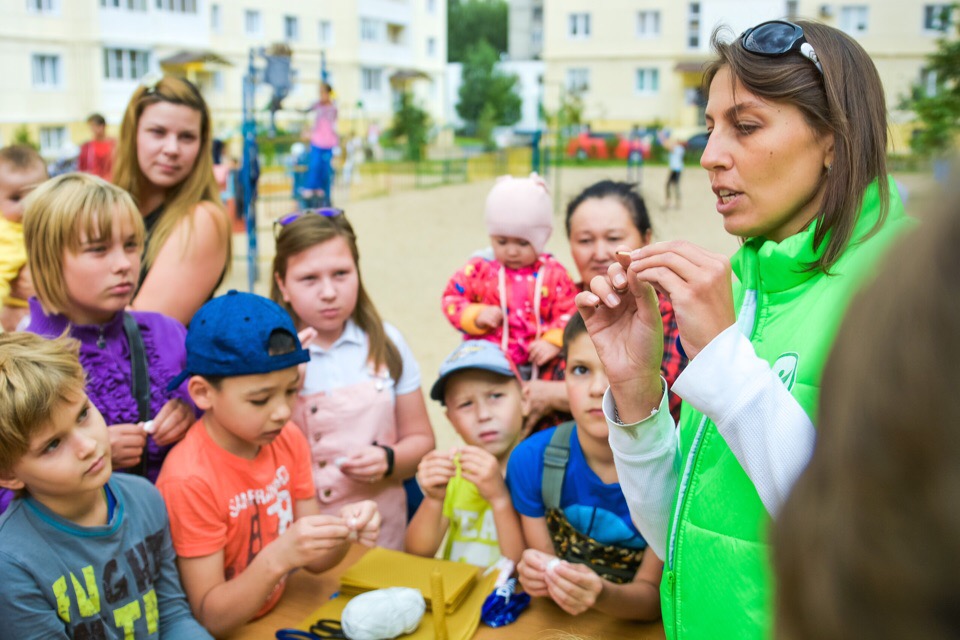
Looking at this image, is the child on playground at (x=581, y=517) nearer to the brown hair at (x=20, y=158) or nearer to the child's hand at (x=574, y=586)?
the child's hand at (x=574, y=586)

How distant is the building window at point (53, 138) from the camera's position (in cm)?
3083

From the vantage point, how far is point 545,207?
3670 mm

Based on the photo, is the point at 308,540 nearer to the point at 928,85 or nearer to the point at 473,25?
the point at 928,85

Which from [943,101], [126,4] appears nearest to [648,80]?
[126,4]

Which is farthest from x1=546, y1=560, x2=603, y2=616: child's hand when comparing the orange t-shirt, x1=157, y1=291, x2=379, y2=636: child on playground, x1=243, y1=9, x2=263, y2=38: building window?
x1=243, y1=9, x2=263, y2=38: building window

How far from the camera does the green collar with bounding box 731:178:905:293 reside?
1.49 meters

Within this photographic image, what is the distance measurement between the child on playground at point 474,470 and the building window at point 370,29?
45.4 metres

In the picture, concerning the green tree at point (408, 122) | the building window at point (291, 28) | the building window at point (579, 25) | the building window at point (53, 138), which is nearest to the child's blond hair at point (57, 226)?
the building window at point (53, 138)

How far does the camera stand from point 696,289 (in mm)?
1370

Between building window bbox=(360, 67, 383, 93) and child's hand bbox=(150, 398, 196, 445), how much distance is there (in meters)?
45.5

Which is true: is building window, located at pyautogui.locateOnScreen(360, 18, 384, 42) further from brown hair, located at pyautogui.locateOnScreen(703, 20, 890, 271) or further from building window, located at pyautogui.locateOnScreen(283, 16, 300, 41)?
brown hair, located at pyautogui.locateOnScreen(703, 20, 890, 271)

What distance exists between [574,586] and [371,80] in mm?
47590

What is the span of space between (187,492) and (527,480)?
3.20 feet

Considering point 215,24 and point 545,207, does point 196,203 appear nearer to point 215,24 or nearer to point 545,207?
point 545,207
